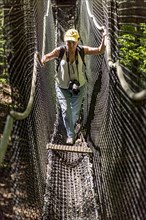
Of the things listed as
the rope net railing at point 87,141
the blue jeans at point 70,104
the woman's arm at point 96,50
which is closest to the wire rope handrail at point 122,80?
the rope net railing at point 87,141

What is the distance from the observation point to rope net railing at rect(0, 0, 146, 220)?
2.51 metres

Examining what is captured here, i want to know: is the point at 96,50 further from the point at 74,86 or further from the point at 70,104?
the point at 70,104

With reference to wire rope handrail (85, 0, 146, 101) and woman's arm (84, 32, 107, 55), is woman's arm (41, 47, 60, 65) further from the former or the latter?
wire rope handrail (85, 0, 146, 101)

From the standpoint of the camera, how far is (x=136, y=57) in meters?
5.19

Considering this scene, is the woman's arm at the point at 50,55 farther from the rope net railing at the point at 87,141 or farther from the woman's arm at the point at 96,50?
the woman's arm at the point at 96,50

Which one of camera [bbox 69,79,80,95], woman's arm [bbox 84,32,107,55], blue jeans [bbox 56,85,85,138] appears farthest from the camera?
blue jeans [bbox 56,85,85,138]

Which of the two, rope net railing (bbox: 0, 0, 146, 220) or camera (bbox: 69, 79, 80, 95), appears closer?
rope net railing (bbox: 0, 0, 146, 220)

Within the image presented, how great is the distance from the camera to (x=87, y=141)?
4.77 m

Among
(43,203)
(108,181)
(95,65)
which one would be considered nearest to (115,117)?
(108,181)

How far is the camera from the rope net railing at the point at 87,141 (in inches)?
98.7

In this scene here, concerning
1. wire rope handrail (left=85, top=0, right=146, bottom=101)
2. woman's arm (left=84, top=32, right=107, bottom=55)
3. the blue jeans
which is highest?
woman's arm (left=84, top=32, right=107, bottom=55)

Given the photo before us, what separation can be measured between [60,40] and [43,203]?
5.56 metres

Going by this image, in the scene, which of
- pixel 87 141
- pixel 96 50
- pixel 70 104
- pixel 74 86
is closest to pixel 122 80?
pixel 96 50

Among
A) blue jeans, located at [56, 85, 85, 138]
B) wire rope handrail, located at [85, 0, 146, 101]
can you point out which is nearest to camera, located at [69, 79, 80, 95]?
blue jeans, located at [56, 85, 85, 138]
